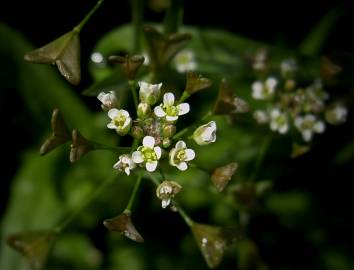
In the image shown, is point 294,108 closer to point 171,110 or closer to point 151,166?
point 171,110

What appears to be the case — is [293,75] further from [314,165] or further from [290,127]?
[314,165]

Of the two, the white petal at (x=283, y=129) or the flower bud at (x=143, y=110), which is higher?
the flower bud at (x=143, y=110)

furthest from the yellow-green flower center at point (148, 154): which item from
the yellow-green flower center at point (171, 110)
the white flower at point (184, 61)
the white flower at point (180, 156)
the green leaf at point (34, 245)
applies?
the white flower at point (184, 61)

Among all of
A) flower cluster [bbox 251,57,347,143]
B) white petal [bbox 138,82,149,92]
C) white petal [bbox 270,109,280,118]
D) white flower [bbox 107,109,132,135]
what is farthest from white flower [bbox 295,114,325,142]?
white flower [bbox 107,109,132,135]

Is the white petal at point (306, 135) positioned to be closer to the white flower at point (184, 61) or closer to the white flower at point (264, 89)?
the white flower at point (264, 89)

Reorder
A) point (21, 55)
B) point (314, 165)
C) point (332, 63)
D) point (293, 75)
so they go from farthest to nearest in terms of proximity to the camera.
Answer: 1. point (314, 165)
2. point (21, 55)
3. point (293, 75)
4. point (332, 63)

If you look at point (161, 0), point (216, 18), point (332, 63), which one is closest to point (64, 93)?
point (161, 0)
